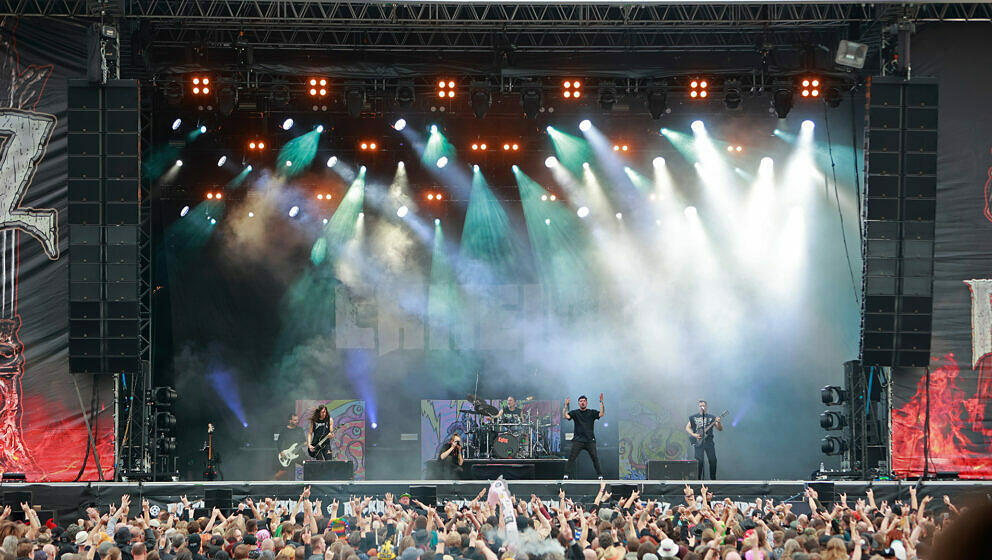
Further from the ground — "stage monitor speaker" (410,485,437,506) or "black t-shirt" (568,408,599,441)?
"black t-shirt" (568,408,599,441)

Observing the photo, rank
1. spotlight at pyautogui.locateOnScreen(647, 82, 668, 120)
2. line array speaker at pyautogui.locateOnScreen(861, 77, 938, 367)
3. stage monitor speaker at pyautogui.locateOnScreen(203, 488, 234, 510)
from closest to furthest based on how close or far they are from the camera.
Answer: stage monitor speaker at pyautogui.locateOnScreen(203, 488, 234, 510) → line array speaker at pyautogui.locateOnScreen(861, 77, 938, 367) → spotlight at pyautogui.locateOnScreen(647, 82, 668, 120)

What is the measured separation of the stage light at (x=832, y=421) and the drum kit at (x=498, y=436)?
4.99 meters

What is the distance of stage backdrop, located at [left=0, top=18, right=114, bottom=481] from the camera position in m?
15.2

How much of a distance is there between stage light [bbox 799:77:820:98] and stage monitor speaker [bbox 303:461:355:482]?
9.53 m

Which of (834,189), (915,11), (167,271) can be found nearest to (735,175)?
(834,189)

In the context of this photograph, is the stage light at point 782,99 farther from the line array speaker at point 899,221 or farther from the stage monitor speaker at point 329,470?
the stage monitor speaker at point 329,470

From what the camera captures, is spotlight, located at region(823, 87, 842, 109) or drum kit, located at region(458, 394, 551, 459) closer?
spotlight, located at region(823, 87, 842, 109)

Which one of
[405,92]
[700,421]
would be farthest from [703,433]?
[405,92]

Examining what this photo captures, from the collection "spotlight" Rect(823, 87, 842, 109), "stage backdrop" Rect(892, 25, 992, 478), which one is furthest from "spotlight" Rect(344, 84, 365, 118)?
"stage backdrop" Rect(892, 25, 992, 478)

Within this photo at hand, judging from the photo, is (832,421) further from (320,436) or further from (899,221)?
(320,436)

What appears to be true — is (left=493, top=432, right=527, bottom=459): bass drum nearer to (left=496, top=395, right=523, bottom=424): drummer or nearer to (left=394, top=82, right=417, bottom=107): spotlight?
(left=496, top=395, right=523, bottom=424): drummer

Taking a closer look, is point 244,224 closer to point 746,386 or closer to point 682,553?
point 746,386

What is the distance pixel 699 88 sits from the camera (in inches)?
666

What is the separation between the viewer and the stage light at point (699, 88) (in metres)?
16.9
